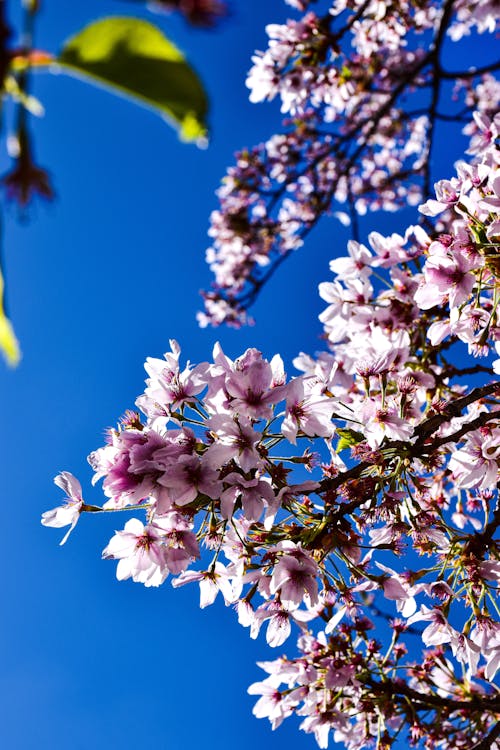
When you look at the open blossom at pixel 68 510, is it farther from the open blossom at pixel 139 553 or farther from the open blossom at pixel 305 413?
the open blossom at pixel 305 413

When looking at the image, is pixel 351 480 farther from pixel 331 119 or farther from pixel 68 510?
pixel 331 119

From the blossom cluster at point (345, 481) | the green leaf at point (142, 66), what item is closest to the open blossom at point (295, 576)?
the blossom cluster at point (345, 481)

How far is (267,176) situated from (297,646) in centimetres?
541

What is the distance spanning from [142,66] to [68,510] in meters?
1.60

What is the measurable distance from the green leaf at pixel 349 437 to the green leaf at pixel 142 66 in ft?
4.85

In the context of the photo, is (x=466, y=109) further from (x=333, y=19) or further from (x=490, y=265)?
(x=490, y=265)

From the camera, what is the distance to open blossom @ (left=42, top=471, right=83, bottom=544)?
1.89 m

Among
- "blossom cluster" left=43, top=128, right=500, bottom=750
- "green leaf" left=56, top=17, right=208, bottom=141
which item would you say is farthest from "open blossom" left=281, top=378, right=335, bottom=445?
"green leaf" left=56, top=17, right=208, bottom=141

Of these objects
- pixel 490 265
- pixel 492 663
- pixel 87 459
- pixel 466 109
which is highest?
pixel 466 109

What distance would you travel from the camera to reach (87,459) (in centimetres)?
183

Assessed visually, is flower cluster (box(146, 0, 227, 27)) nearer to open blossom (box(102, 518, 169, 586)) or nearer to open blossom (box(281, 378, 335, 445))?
open blossom (box(281, 378, 335, 445))

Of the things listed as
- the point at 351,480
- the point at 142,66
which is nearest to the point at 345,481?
the point at 351,480

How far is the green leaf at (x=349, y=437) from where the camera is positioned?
6.37ft

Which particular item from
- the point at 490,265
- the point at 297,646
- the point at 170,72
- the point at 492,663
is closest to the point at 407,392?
the point at 490,265
